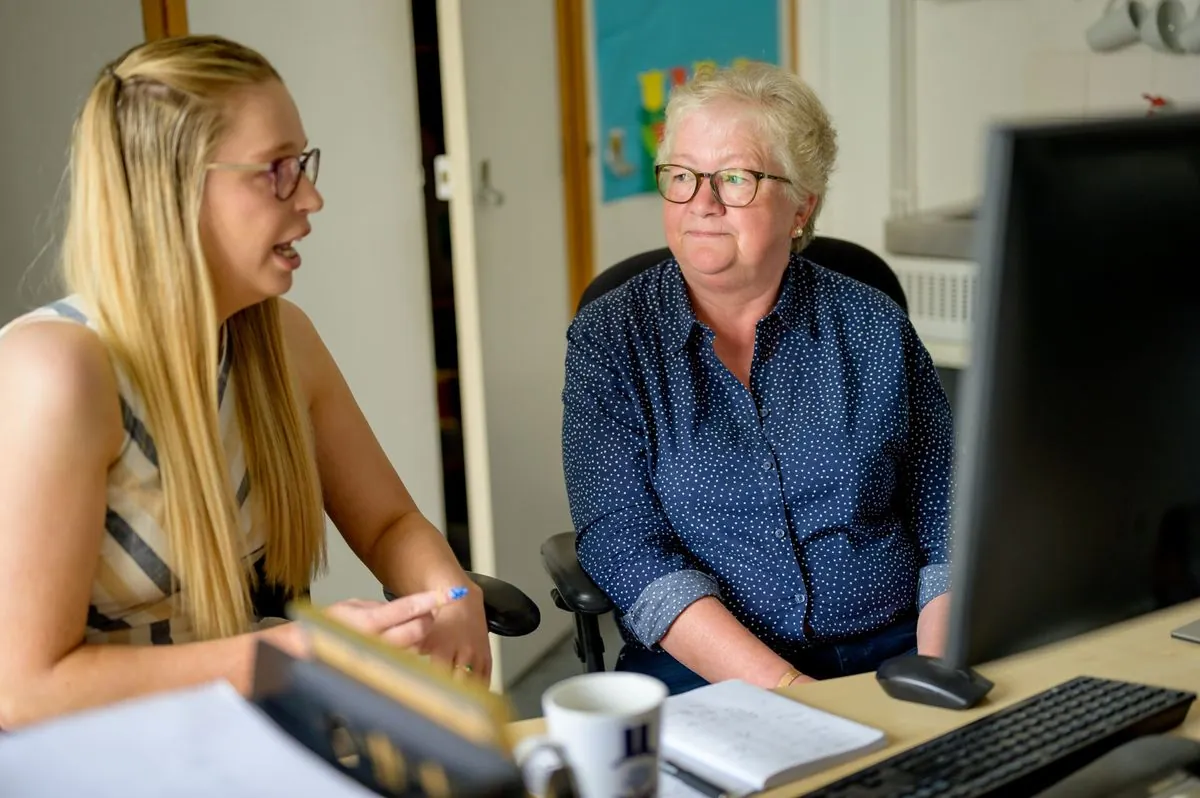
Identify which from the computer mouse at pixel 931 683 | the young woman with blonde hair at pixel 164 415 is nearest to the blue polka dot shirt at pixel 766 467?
the young woman with blonde hair at pixel 164 415

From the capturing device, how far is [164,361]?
1382 millimetres

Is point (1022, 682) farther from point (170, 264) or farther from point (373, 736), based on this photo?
point (170, 264)

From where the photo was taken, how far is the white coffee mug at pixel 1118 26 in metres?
3.32

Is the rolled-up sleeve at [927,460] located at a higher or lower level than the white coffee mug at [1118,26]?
lower

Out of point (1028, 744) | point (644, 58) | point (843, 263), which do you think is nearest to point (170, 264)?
point (1028, 744)

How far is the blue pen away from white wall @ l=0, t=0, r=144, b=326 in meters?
1.51

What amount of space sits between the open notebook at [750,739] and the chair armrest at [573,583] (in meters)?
0.47

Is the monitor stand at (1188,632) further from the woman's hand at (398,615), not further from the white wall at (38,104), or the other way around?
the white wall at (38,104)

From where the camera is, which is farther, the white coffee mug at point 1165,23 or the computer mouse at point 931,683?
the white coffee mug at point 1165,23

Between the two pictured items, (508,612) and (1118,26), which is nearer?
(508,612)

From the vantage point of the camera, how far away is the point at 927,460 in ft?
5.98

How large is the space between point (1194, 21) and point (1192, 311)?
2614mm

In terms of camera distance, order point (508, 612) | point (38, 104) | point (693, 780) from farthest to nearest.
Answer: point (38, 104) → point (508, 612) → point (693, 780)

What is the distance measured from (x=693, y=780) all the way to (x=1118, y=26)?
2802mm
